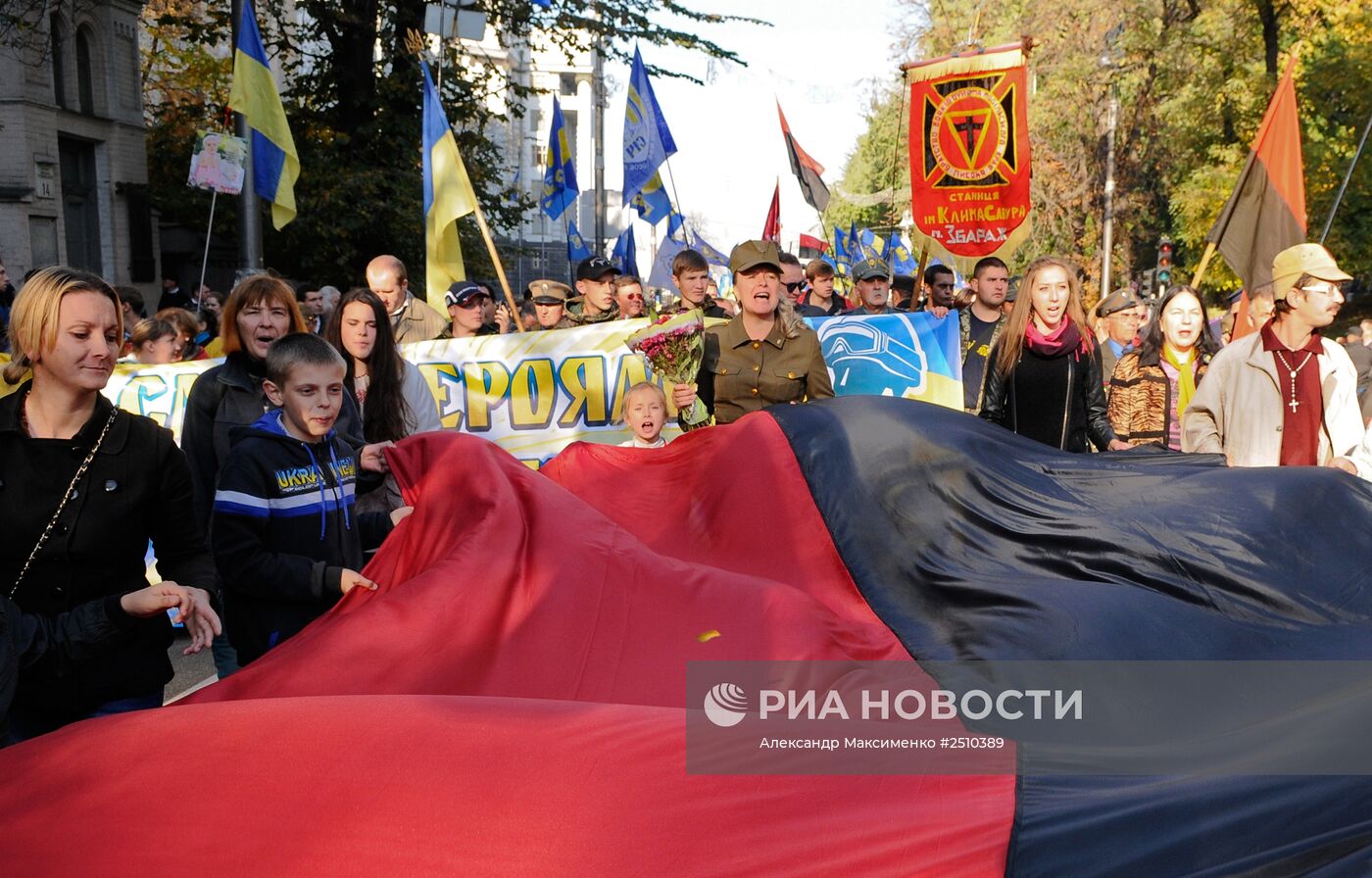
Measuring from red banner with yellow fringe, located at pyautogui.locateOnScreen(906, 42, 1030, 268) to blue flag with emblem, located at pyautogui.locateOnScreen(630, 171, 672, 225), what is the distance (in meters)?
6.30

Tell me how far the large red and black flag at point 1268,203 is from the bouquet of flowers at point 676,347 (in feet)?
14.3

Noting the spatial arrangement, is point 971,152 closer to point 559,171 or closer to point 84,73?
point 559,171

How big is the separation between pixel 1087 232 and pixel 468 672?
1498 inches

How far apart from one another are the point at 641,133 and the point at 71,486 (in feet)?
39.6

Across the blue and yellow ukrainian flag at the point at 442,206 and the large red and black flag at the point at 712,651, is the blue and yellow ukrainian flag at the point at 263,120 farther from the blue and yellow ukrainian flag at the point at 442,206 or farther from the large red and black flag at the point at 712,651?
the large red and black flag at the point at 712,651

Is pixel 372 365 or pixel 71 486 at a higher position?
pixel 372 365

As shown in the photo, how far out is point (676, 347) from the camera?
21.2 ft

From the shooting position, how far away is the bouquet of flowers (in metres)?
6.44

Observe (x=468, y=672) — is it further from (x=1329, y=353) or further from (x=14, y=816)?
(x=1329, y=353)

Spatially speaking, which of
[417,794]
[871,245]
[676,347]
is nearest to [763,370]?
[676,347]

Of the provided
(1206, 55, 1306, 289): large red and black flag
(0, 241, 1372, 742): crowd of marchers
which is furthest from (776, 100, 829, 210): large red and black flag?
(1206, 55, 1306, 289): large red and black flag

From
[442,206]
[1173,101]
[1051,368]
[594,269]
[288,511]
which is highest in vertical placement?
[1173,101]

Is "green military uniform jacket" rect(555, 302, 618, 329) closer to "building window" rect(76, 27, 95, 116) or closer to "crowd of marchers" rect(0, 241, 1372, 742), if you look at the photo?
"crowd of marchers" rect(0, 241, 1372, 742)

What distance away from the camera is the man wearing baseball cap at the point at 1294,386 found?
566 centimetres
